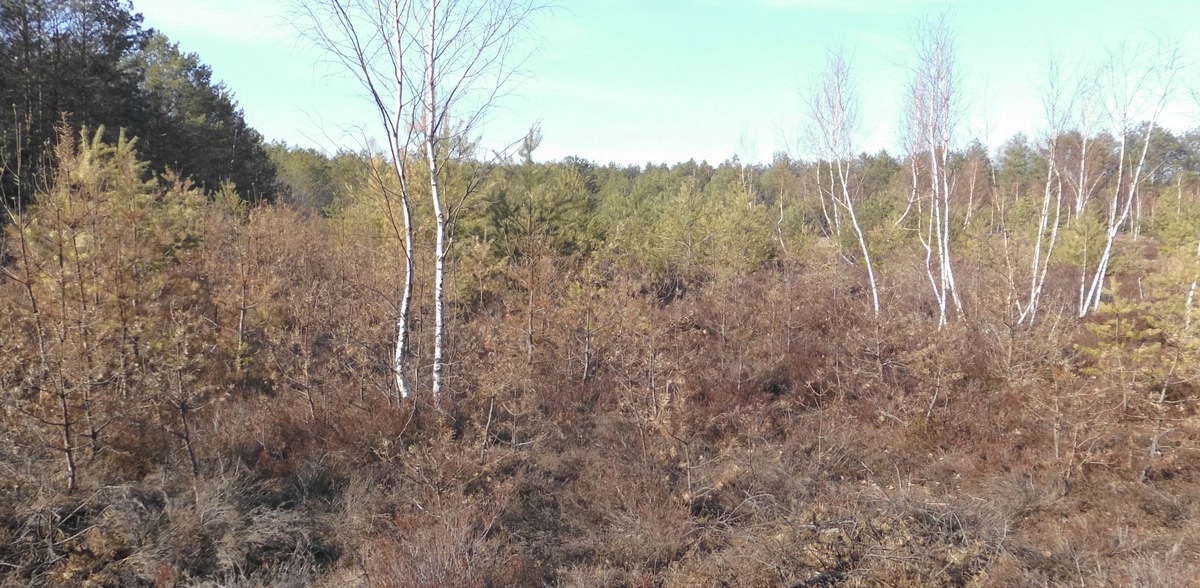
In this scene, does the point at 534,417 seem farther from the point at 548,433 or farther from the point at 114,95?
the point at 114,95

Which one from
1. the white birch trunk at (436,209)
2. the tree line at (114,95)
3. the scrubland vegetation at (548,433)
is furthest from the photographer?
the tree line at (114,95)

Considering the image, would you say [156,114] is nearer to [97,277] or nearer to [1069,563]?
[97,277]

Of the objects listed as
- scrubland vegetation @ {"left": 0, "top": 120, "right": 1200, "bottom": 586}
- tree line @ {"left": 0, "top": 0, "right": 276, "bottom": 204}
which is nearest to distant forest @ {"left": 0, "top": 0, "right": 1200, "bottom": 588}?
scrubland vegetation @ {"left": 0, "top": 120, "right": 1200, "bottom": 586}

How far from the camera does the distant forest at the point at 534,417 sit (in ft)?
16.5

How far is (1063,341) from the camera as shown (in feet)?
26.5

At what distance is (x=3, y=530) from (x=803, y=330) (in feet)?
37.4

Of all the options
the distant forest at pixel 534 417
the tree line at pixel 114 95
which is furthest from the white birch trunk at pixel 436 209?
the tree line at pixel 114 95

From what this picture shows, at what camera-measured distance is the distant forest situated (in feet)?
16.5

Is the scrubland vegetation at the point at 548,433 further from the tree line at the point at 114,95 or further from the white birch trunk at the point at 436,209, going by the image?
the tree line at the point at 114,95

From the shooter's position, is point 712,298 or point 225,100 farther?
point 225,100

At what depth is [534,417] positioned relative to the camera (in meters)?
7.99

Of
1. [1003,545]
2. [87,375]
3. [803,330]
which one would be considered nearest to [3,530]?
[87,375]

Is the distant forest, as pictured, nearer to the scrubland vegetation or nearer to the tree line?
the scrubland vegetation

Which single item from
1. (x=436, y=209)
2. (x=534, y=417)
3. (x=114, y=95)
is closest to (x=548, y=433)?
(x=534, y=417)
